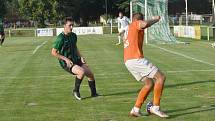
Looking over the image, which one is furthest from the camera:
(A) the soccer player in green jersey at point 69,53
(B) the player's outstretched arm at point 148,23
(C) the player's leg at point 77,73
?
(C) the player's leg at point 77,73

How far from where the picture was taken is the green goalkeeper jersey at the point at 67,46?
11914mm

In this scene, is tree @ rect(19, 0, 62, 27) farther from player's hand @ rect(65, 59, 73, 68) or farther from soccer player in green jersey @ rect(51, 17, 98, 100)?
player's hand @ rect(65, 59, 73, 68)

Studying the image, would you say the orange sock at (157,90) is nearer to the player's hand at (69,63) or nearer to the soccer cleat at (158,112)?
the soccer cleat at (158,112)

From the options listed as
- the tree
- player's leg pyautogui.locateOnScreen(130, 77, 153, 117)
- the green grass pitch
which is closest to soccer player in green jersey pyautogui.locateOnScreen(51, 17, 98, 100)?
the green grass pitch

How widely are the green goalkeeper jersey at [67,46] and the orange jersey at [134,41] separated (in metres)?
2.48

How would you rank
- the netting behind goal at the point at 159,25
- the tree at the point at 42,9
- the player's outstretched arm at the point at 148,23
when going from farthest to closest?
the tree at the point at 42,9
the netting behind goal at the point at 159,25
the player's outstretched arm at the point at 148,23

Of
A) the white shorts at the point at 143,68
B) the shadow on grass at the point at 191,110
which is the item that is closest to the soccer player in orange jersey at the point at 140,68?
the white shorts at the point at 143,68

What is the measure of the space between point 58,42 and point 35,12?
2956 inches

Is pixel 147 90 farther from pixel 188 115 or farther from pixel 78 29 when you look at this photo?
pixel 78 29

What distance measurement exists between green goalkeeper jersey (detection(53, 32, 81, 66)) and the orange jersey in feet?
8.12

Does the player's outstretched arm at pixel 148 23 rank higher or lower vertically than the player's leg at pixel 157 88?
higher

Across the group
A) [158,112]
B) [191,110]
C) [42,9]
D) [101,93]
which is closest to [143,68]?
[158,112]

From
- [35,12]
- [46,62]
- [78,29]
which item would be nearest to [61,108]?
[46,62]

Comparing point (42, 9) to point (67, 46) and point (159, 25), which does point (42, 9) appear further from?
point (67, 46)
